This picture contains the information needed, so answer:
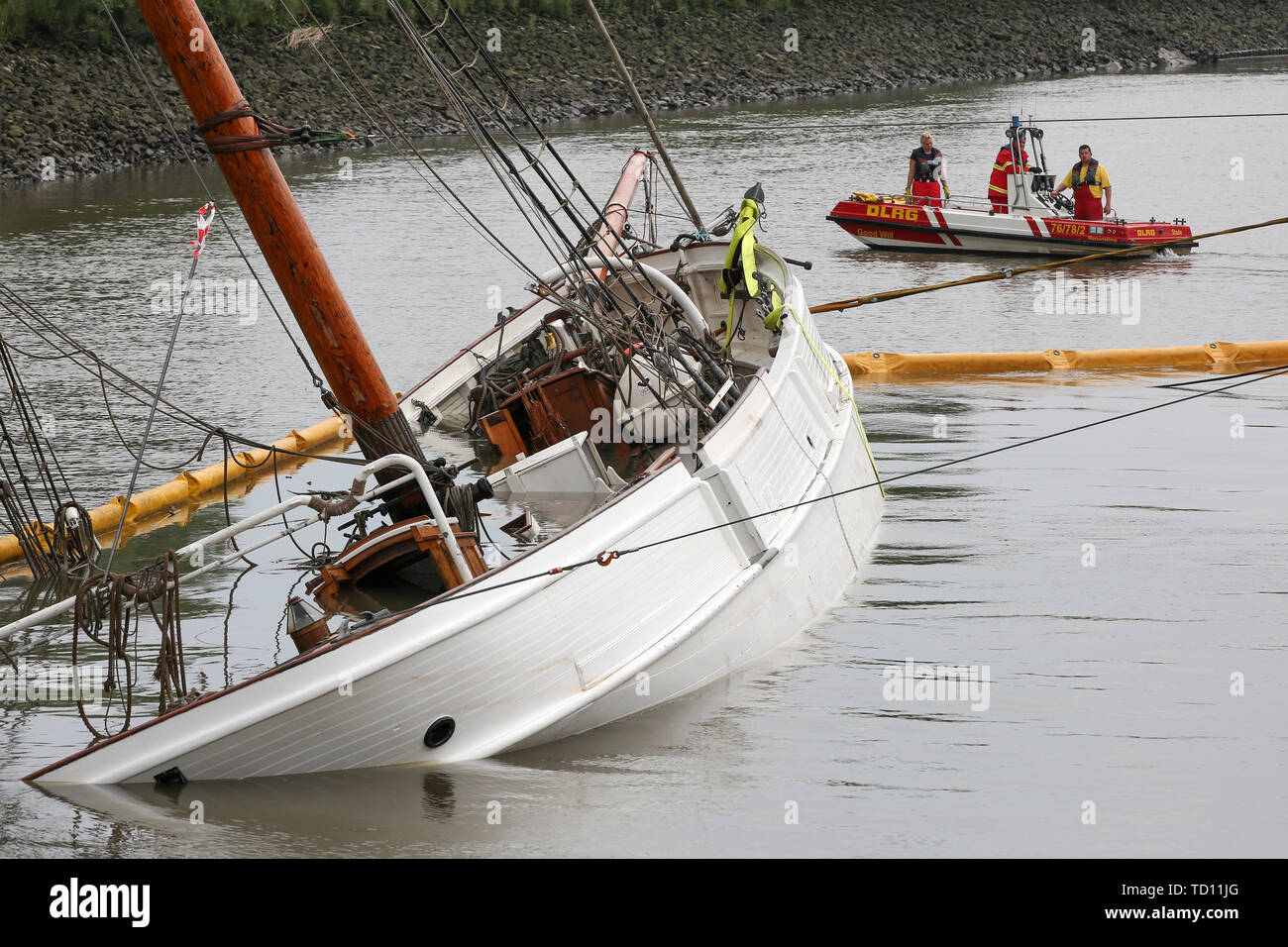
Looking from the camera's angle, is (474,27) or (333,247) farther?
(474,27)

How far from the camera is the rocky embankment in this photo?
39.7 metres

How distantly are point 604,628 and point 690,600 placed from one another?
71 cm

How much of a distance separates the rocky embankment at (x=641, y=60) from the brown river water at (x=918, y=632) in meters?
17.4

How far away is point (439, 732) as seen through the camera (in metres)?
6.63

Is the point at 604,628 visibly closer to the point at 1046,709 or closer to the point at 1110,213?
the point at 1046,709

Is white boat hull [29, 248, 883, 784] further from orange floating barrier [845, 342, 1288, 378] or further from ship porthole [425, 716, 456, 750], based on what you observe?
orange floating barrier [845, 342, 1288, 378]

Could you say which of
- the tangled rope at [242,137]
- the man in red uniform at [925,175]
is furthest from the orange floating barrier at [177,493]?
the man in red uniform at [925,175]

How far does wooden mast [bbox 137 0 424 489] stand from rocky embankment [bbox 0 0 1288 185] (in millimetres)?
31154

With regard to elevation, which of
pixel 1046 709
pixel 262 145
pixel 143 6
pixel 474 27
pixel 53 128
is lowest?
pixel 1046 709

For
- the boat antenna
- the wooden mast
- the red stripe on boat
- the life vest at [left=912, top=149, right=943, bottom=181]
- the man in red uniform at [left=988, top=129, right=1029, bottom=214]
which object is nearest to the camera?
the wooden mast

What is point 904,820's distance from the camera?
6.64m

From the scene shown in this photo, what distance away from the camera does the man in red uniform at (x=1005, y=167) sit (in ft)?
76.8

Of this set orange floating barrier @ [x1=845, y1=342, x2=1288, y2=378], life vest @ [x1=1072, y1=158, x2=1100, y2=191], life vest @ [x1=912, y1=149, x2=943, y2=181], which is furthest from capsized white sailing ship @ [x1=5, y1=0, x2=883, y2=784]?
life vest @ [x1=912, y1=149, x2=943, y2=181]

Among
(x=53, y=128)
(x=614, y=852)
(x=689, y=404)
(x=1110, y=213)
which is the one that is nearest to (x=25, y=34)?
(x=53, y=128)
